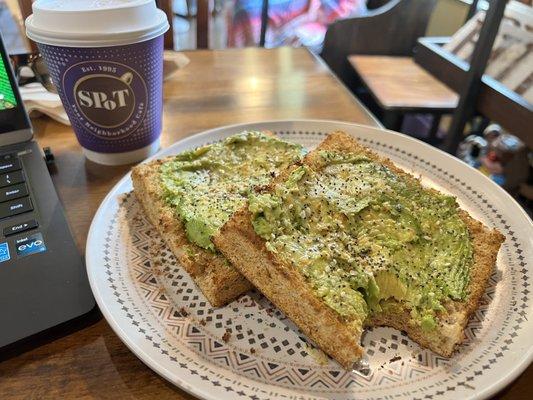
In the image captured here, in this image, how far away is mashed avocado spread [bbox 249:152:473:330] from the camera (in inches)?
33.1

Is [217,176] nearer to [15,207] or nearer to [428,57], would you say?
[15,207]

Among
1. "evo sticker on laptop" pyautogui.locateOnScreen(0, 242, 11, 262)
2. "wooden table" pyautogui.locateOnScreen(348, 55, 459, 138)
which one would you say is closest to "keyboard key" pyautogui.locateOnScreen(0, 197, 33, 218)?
"evo sticker on laptop" pyautogui.locateOnScreen(0, 242, 11, 262)

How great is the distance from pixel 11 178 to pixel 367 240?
0.92 metres

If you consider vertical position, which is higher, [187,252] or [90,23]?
[90,23]

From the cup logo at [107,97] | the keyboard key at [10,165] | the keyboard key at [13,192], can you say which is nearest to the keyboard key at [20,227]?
the keyboard key at [13,192]

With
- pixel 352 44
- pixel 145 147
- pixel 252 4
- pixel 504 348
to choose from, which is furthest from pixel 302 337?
pixel 252 4

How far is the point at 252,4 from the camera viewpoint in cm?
443

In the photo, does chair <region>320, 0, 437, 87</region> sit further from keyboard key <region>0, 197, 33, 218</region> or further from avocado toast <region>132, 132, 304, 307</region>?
keyboard key <region>0, 197, 33, 218</region>

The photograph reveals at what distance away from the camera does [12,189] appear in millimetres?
1065

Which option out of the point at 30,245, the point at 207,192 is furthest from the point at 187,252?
the point at 30,245

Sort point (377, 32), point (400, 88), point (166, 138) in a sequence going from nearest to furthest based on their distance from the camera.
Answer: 1. point (166, 138)
2. point (400, 88)
3. point (377, 32)

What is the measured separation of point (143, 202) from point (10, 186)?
33 centimetres

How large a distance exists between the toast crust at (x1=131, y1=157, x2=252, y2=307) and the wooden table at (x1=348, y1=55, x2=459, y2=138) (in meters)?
1.84

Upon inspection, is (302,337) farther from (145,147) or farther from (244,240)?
(145,147)
